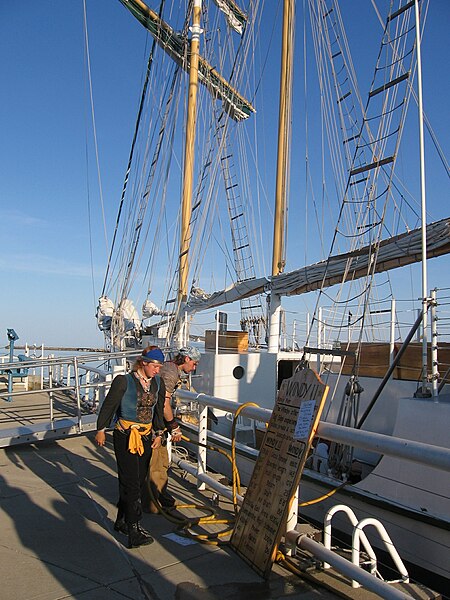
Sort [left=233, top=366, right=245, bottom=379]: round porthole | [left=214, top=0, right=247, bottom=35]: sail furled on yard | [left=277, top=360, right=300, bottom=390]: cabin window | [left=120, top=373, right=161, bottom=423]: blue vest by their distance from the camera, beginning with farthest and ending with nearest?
[left=214, top=0, right=247, bottom=35]: sail furled on yard → [left=277, top=360, right=300, bottom=390]: cabin window → [left=233, top=366, right=245, bottom=379]: round porthole → [left=120, top=373, right=161, bottom=423]: blue vest

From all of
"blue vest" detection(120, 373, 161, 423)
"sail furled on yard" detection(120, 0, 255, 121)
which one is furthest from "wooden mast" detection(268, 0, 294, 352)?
"blue vest" detection(120, 373, 161, 423)

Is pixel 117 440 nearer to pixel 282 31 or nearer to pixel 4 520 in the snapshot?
pixel 4 520

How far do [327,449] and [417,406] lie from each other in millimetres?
1854

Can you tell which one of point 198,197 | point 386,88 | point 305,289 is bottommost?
point 305,289

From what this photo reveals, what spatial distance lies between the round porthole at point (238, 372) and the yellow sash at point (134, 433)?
675 centimetres

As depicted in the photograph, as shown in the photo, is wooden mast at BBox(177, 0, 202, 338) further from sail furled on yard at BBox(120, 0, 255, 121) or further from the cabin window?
the cabin window

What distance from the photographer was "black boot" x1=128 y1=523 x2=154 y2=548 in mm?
3760

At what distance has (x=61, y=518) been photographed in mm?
4379

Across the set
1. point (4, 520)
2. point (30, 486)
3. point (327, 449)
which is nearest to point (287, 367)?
point (327, 449)

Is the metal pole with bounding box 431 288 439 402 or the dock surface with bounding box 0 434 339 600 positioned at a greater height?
the metal pole with bounding box 431 288 439 402

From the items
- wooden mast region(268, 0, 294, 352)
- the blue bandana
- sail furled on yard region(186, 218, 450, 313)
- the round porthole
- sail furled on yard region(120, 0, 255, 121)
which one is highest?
sail furled on yard region(120, 0, 255, 121)

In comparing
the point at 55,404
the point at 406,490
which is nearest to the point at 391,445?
the point at 406,490

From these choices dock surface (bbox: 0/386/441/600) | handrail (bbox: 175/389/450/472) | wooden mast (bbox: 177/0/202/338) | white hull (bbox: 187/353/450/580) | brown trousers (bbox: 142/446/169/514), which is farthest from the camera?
wooden mast (bbox: 177/0/202/338)

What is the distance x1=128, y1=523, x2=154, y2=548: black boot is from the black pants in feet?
0.16
